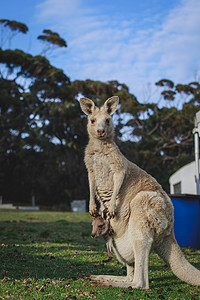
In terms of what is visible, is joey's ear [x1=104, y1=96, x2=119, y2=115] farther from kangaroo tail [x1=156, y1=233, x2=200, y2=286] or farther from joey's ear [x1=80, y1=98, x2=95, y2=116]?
kangaroo tail [x1=156, y1=233, x2=200, y2=286]

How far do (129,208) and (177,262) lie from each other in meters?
0.80

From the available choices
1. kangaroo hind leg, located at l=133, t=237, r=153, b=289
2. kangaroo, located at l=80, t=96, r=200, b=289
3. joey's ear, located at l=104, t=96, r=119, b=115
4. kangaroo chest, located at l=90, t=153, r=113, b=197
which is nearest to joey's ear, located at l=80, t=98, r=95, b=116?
kangaroo, located at l=80, t=96, r=200, b=289

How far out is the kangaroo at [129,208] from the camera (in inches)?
148

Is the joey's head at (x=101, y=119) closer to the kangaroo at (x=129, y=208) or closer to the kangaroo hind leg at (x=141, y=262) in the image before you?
the kangaroo at (x=129, y=208)

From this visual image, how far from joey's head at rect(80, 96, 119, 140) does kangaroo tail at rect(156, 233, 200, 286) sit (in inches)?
57.5

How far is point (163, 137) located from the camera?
33688 millimetres

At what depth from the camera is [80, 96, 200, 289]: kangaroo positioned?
Result: 3.76 metres

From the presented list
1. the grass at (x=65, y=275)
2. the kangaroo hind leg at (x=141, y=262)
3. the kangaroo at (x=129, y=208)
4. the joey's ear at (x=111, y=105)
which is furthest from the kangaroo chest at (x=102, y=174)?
the grass at (x=65, y=275)

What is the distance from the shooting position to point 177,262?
386cm

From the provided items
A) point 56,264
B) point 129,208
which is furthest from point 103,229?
point 56,264

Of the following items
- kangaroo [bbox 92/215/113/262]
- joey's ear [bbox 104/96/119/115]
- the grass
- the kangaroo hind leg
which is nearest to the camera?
the grass

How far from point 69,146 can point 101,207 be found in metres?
27.0

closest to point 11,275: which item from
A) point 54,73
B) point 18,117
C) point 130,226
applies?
point 130,226

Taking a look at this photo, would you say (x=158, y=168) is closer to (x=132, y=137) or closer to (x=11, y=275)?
(x=132, y=137)
